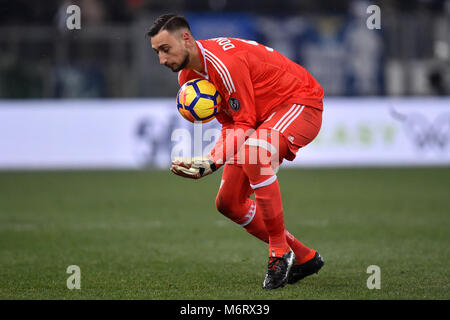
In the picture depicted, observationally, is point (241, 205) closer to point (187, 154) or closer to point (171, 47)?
point (171, 47)

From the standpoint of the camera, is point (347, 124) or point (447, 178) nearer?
point (447, 178)

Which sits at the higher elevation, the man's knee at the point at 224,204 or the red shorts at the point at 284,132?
the red shorts at the point at 284,132

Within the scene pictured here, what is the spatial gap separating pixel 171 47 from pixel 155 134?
1048cm

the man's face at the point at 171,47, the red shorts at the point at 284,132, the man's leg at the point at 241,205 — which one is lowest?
the man's leg at the point at 241,205

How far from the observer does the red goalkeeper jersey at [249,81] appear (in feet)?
15.6

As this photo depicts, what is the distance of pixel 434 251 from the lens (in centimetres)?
645

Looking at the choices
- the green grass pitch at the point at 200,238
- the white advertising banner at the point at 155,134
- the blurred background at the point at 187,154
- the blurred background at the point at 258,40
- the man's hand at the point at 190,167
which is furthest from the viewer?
the blurred background at the point at 258,40

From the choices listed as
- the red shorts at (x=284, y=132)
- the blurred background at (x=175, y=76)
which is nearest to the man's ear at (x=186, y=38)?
the red shorts at (x=284, y=132)

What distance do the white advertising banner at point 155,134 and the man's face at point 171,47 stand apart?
9950 millimetres

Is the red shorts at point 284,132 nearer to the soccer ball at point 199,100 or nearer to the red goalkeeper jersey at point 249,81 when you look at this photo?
the red goalkeeper jersey at point 249,81
